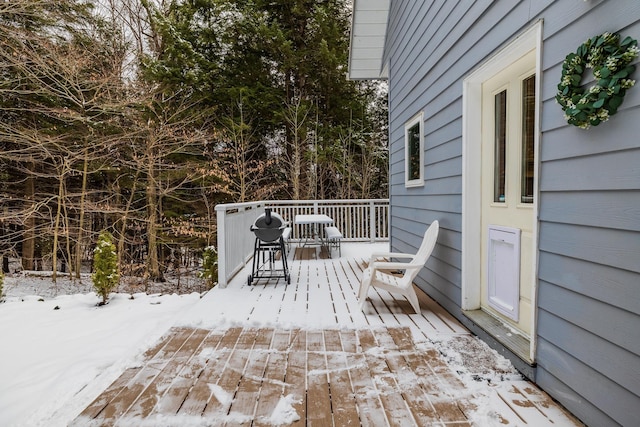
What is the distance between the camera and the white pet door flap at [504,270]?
2.75m

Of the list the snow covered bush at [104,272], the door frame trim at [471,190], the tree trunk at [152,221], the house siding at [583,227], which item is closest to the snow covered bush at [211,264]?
the snow covered bush at [104,272]

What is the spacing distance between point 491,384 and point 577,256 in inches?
35.1

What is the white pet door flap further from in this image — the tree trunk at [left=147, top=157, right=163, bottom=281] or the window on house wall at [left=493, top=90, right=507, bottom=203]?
the tree trunk at [left=147, top=157, right=163, bottom=281]

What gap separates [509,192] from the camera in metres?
2.86

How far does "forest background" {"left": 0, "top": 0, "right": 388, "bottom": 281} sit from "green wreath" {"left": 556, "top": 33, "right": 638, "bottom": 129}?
907 centimetres

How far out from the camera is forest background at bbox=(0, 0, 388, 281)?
9.58 meters

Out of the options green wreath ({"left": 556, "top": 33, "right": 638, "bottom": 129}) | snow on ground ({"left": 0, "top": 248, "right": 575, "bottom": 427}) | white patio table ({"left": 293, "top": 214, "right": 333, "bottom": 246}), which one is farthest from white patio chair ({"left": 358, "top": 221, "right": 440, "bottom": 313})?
white patio table ({"left": 293, "top": 214, "right": 333, "bottom": 246})

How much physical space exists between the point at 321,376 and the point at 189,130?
963 centimetres

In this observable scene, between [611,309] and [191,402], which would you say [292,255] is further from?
[611,309]

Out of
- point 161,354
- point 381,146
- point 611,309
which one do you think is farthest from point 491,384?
point 381,146

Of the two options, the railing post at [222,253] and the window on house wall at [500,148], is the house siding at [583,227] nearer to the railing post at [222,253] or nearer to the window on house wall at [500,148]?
the window on house wall at [500,148]

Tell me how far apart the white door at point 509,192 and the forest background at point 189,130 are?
8297 millimetres

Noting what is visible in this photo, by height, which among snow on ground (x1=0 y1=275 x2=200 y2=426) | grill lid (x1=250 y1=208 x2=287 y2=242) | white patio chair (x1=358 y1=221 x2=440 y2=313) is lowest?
snow on ground (x1=0 y1=275 x2=200 y2=426)

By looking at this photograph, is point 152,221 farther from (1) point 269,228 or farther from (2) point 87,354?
(2) point 87,354
